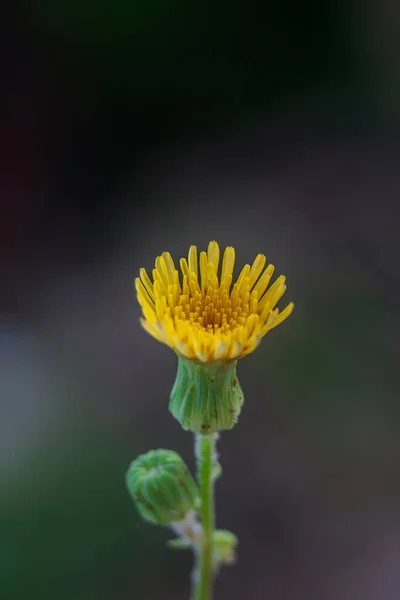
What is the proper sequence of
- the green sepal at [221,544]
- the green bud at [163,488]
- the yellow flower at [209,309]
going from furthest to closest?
1. the green sepal at [221,544]
2. the green bud at [163,488]
3. the yellow flower at [209,309]

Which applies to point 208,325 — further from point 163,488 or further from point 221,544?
point 221,544

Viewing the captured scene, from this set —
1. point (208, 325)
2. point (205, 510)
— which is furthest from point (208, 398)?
point (205, 510)

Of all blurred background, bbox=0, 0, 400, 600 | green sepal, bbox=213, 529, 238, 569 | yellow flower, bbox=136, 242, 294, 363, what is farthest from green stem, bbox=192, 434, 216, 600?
blurred background, bbox=0, 0, 400, 600

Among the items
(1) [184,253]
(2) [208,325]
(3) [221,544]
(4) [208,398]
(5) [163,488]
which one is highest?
(1) [184,253]

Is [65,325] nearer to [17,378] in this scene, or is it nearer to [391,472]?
[17,378]

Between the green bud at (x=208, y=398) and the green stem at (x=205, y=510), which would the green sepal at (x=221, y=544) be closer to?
the green stem at (x=205, y=510)

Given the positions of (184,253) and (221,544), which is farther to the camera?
(184,253)

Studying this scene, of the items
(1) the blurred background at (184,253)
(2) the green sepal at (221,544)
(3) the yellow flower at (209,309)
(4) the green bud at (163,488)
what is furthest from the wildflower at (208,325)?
(1) the blurred background at (184,253)
